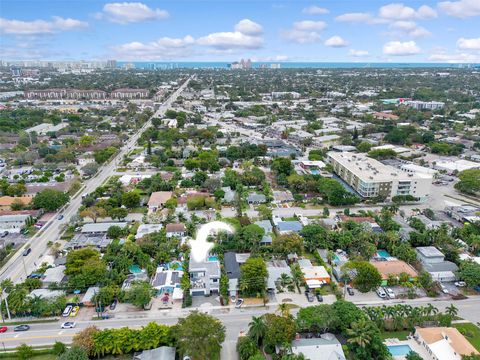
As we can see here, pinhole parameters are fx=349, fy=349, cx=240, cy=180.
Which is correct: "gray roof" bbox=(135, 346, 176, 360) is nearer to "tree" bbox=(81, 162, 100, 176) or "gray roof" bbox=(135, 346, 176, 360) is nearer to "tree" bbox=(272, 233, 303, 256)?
"tree" bbox=(272, 233, 303, 256)

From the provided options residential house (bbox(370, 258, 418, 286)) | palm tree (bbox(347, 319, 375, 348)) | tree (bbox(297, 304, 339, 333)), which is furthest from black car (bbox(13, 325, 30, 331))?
residential house (bbox(370, 258, 418, 286))

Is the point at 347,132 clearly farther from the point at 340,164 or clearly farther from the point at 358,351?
the point at 358,351

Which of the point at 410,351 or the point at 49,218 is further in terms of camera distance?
the point at 49,218

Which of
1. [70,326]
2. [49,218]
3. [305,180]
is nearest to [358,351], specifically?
[70,326]

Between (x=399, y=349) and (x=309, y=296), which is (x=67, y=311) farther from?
(x=399, y=349)

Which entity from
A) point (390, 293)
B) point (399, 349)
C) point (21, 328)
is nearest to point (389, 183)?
point (390, 293)

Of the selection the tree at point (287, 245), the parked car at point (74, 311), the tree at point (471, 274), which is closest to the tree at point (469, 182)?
the tree at point (471, 274)

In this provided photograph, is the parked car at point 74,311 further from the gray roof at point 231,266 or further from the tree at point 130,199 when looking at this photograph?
the tree at point 130,199
